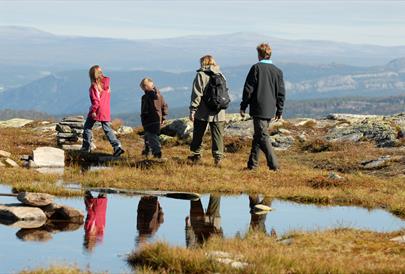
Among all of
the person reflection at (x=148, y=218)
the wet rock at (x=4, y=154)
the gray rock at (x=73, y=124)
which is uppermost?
the person reflection at (x=148, y=218)

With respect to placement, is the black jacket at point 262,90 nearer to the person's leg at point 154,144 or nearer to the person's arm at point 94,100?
the person's leg at point 154,144

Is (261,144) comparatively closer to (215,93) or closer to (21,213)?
(215,93)

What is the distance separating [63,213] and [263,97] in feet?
29.0

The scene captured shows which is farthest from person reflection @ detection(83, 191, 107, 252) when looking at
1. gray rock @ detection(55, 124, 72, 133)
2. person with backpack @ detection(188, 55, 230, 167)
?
gray rock @ detection(55, 124, 72, 133)

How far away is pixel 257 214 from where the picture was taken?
51.1ft

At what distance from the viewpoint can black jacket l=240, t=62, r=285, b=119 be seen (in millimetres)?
21469

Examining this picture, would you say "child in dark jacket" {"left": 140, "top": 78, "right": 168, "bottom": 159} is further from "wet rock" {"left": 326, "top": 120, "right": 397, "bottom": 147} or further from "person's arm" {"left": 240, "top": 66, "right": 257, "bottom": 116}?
"wet rock" {"left": 326, "top": 120, "right": 397, "bottom": 147}

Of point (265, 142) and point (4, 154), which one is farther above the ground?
point (265, 142)

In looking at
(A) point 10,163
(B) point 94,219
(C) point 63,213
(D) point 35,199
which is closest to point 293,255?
(B) point 94,219

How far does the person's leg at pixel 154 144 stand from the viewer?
25.0m

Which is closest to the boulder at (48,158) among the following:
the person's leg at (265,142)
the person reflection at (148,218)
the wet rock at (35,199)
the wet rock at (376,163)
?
the person's leg at (265,142)

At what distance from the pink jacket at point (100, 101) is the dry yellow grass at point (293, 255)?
13827mm

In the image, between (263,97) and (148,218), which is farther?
(263,97)

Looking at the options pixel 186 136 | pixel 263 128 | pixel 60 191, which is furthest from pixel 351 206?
pixel 186 136
